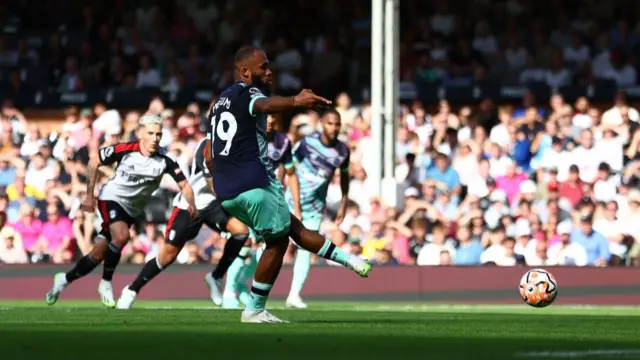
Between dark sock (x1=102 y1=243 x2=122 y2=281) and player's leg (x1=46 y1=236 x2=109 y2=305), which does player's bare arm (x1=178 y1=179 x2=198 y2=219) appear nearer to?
dark sock (x1=102 y1=243 x2=122 y2=281)

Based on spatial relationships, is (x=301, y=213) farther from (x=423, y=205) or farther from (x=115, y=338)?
(x=115, y=338)

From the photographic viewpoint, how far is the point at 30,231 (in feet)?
70.0

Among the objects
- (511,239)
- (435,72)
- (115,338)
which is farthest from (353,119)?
(115,338)

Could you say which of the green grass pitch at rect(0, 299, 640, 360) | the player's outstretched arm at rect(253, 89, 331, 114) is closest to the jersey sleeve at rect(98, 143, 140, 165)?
the green grass pitch at rect(0, 299, 640, 360)

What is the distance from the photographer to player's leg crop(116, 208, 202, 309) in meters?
15.0

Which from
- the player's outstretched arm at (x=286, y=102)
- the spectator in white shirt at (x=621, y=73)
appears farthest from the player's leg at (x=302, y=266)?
the spectator in white shirt at (x=621, y=73)

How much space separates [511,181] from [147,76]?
26.3ft

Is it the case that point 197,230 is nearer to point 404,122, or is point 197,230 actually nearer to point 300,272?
point 300,272

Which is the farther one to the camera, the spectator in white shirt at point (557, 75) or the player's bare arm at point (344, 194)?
the spectator in white shirt at point (557, 75)

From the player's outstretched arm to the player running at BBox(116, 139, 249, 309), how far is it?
4174 mm

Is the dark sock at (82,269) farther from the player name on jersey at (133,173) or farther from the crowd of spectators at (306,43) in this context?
the crowd of spectators at (306,43)

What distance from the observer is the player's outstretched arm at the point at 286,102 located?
1022 centimetres

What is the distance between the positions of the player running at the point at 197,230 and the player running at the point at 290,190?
0.54 ft

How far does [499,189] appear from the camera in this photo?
67.3 ft
